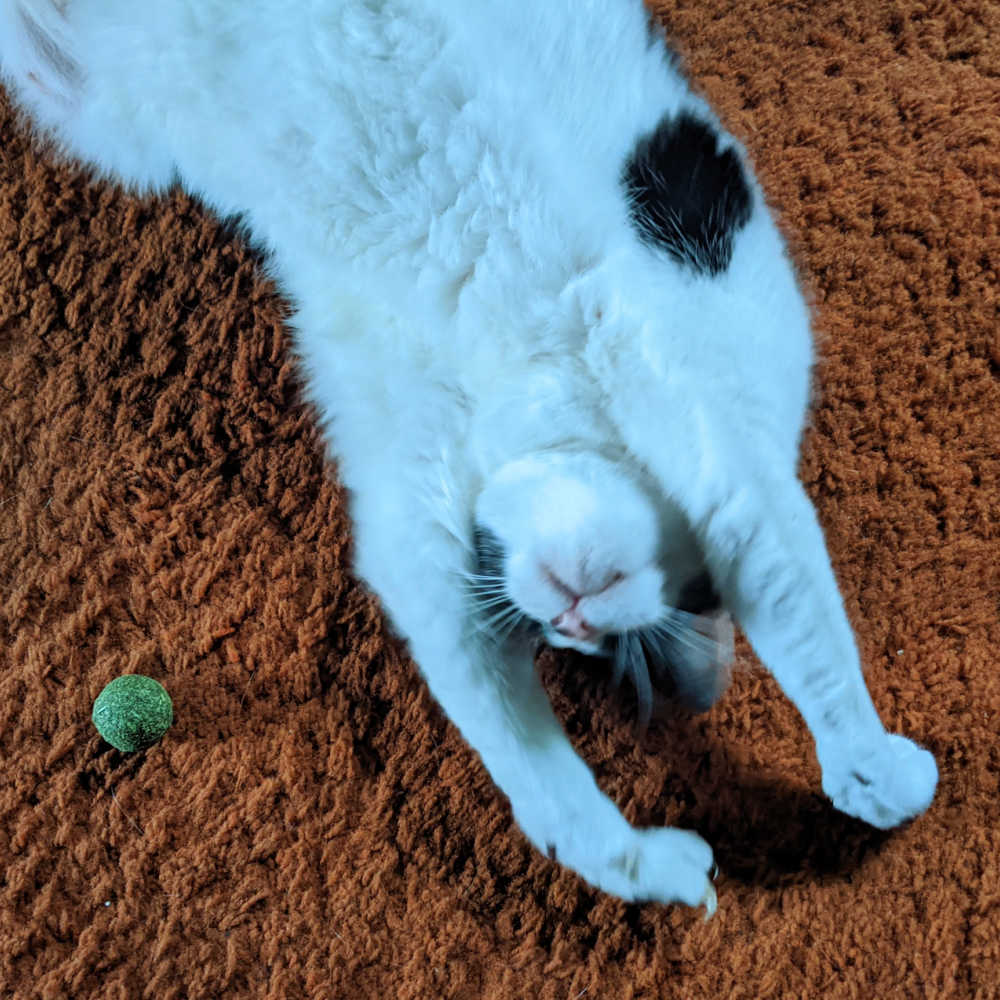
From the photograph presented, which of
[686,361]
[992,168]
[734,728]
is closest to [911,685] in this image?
[734,728]

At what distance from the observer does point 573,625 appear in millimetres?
754

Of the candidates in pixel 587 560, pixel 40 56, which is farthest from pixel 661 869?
pixel 40 56

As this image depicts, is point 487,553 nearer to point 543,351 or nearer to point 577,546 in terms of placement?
point 577,546

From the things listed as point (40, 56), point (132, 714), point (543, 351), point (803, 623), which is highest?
point (40, 56)

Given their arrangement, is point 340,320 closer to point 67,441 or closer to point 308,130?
point 308,130

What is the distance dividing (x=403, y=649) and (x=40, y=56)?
817 millimetres

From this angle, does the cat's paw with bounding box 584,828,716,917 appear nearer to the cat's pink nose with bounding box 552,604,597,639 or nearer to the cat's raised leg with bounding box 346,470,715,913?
the cat's raised leg with bounding box 346,470,715,913

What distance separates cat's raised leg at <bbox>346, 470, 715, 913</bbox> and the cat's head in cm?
3

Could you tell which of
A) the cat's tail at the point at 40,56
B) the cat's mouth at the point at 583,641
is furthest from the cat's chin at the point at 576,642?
the cat's tail at the point at 40,56

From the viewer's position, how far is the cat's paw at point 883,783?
0.77 m

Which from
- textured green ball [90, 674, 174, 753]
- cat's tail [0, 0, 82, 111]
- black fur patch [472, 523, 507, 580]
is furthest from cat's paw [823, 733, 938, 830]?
cat's tail [0, 0, 82, 111]

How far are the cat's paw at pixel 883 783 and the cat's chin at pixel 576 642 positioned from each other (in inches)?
9.4

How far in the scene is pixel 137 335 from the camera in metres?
1.04

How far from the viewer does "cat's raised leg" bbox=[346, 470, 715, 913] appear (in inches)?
30.1
